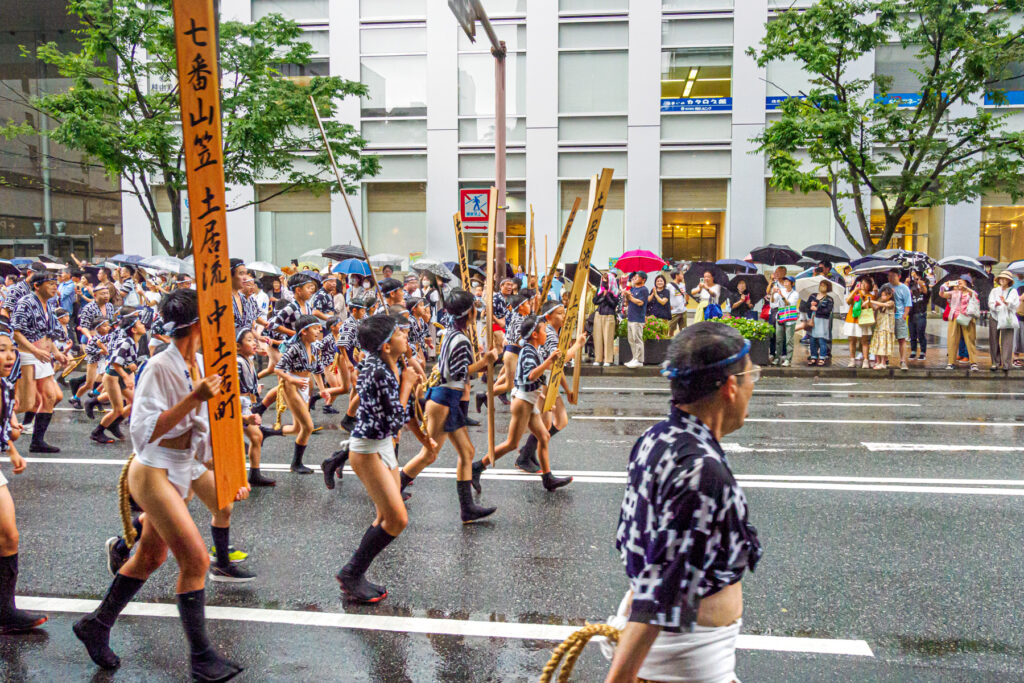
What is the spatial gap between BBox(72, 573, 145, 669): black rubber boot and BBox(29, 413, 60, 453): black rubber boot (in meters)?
5.76

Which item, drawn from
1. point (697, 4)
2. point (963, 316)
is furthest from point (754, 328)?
point (697, 4)

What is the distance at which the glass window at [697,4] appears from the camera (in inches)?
957

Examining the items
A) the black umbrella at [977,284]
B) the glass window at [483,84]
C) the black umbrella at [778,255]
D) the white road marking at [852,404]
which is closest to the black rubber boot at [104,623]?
the white road marking at [852,404]

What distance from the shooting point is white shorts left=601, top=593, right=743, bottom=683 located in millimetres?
2394

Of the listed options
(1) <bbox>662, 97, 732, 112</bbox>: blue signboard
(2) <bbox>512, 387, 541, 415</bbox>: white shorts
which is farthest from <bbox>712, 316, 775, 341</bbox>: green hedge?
(1) <bbox>662, 97, 732, 112</bbox>: blue signboard

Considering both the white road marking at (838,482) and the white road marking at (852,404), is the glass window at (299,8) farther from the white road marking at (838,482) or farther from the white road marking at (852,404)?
the white road marking at (838,482)

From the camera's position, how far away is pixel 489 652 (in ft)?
14.1

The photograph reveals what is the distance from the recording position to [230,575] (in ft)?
17.7

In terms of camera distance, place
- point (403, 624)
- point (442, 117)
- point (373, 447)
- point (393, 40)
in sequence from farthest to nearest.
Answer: point (393, 40), point (442, 117), point (373, 447), point (403, 624)

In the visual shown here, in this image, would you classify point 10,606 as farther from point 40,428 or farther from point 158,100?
point 158,100

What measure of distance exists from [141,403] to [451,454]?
17.4ft

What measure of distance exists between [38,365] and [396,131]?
1782cm

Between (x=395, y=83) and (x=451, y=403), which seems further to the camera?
(x=395, y=83)

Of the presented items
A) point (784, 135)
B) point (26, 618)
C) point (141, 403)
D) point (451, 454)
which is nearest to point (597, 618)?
point (141, 403)
